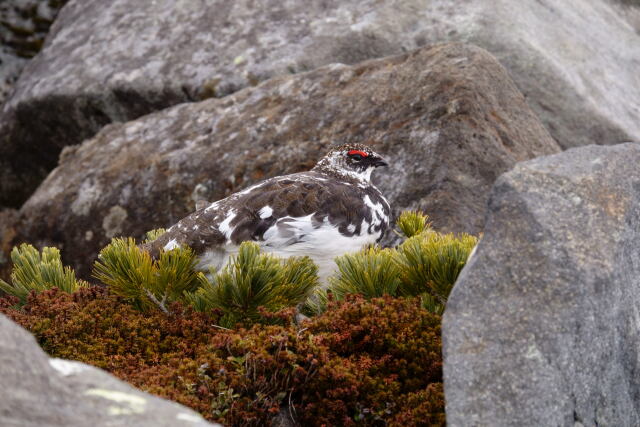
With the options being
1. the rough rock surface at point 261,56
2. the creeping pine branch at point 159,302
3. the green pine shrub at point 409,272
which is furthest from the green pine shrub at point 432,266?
the rough rock surface at point 261,56

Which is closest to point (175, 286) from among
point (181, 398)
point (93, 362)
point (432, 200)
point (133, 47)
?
point (93, 362)

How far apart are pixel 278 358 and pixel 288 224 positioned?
114 cm

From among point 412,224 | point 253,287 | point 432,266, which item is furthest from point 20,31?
point 432,266

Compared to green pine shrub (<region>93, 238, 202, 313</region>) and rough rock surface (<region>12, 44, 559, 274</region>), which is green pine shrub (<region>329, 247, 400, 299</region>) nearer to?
green pine shrub (<region>93, 238, 202, 313</region>)

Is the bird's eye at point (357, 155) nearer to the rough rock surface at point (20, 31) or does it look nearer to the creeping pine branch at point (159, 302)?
the creeping pine branch at point (159, 302)

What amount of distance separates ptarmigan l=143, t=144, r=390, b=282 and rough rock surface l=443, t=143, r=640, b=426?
144cm

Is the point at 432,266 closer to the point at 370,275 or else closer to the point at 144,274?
the point at 370,275

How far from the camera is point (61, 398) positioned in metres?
1.83

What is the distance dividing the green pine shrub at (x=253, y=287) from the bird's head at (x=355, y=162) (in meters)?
1.31

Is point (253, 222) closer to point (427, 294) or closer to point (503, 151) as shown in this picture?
point (427, 294)

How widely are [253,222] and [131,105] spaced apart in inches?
150

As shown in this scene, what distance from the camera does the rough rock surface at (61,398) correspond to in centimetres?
175

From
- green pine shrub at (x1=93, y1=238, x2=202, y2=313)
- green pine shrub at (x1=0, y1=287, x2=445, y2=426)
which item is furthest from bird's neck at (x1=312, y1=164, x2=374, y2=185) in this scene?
green pine shrub at (x1=0, y1=287, x2=445, y2=426)

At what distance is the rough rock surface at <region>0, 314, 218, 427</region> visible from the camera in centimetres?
175
